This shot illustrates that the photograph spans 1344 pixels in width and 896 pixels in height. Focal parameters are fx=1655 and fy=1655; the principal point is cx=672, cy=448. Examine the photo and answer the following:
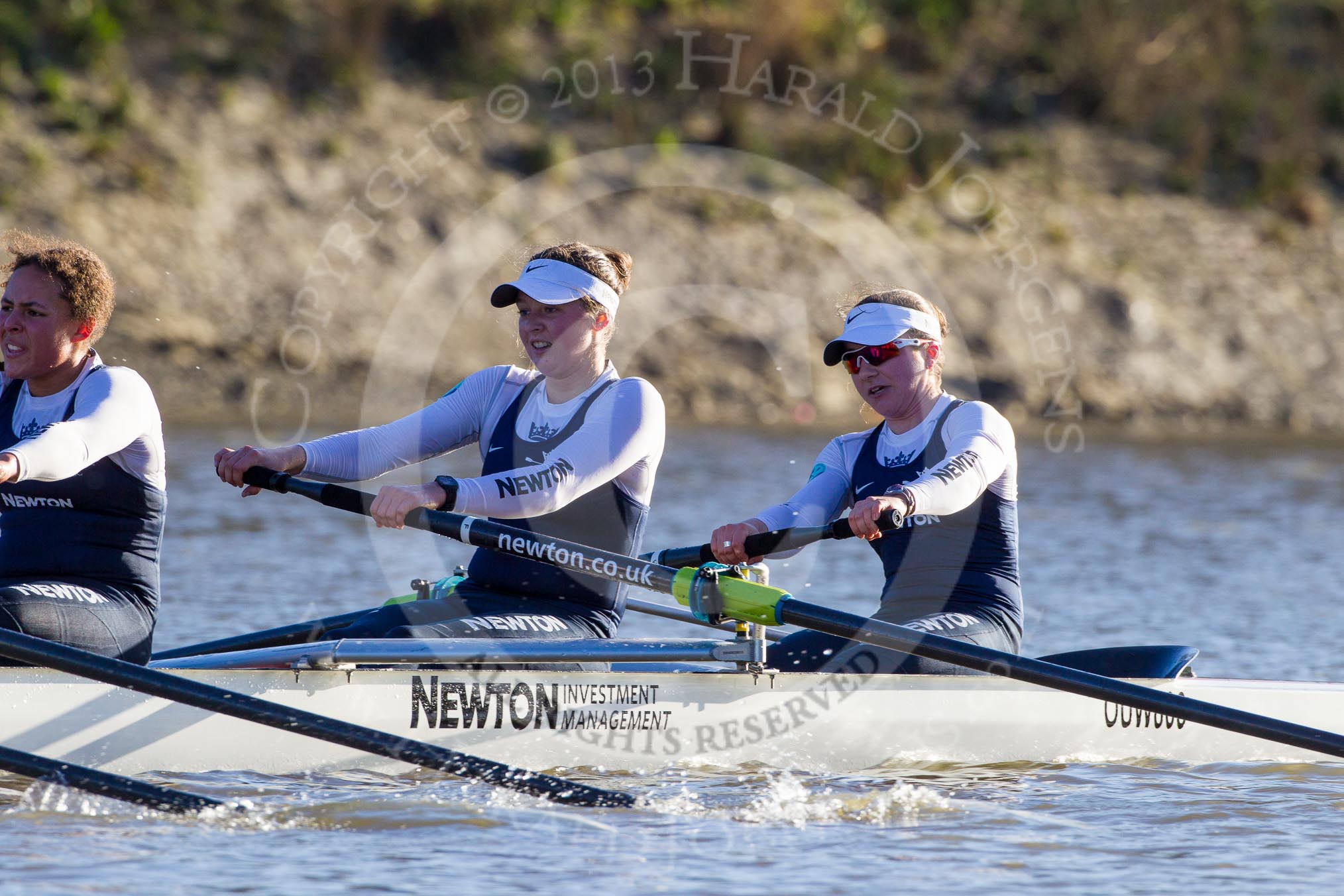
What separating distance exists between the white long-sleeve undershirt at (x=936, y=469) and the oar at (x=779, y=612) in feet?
1.46

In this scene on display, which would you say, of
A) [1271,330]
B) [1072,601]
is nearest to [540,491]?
[1072,601]

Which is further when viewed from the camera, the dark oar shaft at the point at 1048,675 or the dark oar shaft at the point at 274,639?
the dark oar shaft at the point at 274,639

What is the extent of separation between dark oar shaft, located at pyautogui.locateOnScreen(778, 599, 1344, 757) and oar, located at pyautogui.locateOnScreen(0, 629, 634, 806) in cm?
84

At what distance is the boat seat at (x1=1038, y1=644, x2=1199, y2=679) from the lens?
5887mm

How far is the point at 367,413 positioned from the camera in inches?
706

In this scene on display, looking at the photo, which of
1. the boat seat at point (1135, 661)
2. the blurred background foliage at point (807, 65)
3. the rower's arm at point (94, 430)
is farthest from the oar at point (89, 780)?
the blurred background foliage at point (807, 65)

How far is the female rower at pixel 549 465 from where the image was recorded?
17.4 feet

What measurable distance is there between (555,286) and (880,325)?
3.74ft

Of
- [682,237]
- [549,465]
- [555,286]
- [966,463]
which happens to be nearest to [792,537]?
[966,463]

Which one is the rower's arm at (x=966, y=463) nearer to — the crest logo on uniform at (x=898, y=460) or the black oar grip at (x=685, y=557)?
the crest logo on uniform at (x=898, y=460)

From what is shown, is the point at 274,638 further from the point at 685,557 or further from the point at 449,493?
the point at 685,557

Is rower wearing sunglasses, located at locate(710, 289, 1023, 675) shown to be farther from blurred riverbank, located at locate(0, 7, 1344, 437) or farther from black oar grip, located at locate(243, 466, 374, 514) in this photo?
blurred riverbank, located at locate(0, 7, 1344, 437)

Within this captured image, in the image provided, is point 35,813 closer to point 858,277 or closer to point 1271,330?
point 858,277

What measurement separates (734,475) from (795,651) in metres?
9.58
